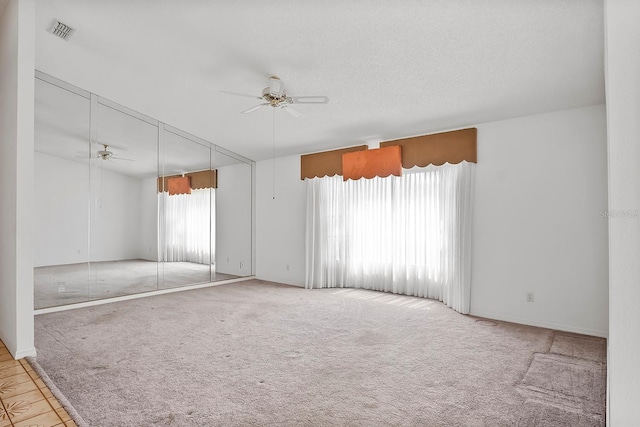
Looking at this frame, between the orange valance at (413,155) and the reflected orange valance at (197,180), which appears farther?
the reflected orange valance at (197,180)

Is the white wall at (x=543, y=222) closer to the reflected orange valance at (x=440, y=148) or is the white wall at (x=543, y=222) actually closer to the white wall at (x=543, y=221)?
the white wall at (x=543, y=221)

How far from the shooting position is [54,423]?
6.28 feet

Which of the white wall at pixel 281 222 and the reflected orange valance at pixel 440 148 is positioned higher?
the reflected orange valance at pixel 440 148

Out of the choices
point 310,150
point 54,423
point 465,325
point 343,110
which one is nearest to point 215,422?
point 54,423

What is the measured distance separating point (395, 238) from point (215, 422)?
151 inches

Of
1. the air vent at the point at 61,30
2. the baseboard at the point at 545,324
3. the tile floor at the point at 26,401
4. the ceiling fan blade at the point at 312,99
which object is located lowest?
the baseboard at the point at 545,324

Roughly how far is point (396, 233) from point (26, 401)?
14.8 ft

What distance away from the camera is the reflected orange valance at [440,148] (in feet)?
14.3

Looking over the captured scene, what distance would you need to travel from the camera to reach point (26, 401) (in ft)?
6.98

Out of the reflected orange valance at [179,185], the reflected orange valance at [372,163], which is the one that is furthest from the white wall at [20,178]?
the reflected orange valance at [372,163]

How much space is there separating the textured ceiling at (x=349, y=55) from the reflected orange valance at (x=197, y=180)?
4.45ft

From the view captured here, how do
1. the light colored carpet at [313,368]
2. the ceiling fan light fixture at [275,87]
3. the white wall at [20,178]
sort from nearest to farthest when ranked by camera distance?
the light colored carpet at [313,368] → the white wall at [20,178] → the ceiling fan light fixture at [275,87]

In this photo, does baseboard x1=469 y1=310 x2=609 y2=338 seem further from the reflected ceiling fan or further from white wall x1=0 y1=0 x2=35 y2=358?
the reflected ceiling fan

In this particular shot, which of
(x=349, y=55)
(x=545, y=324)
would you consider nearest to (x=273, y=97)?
(x=349, y=55)
